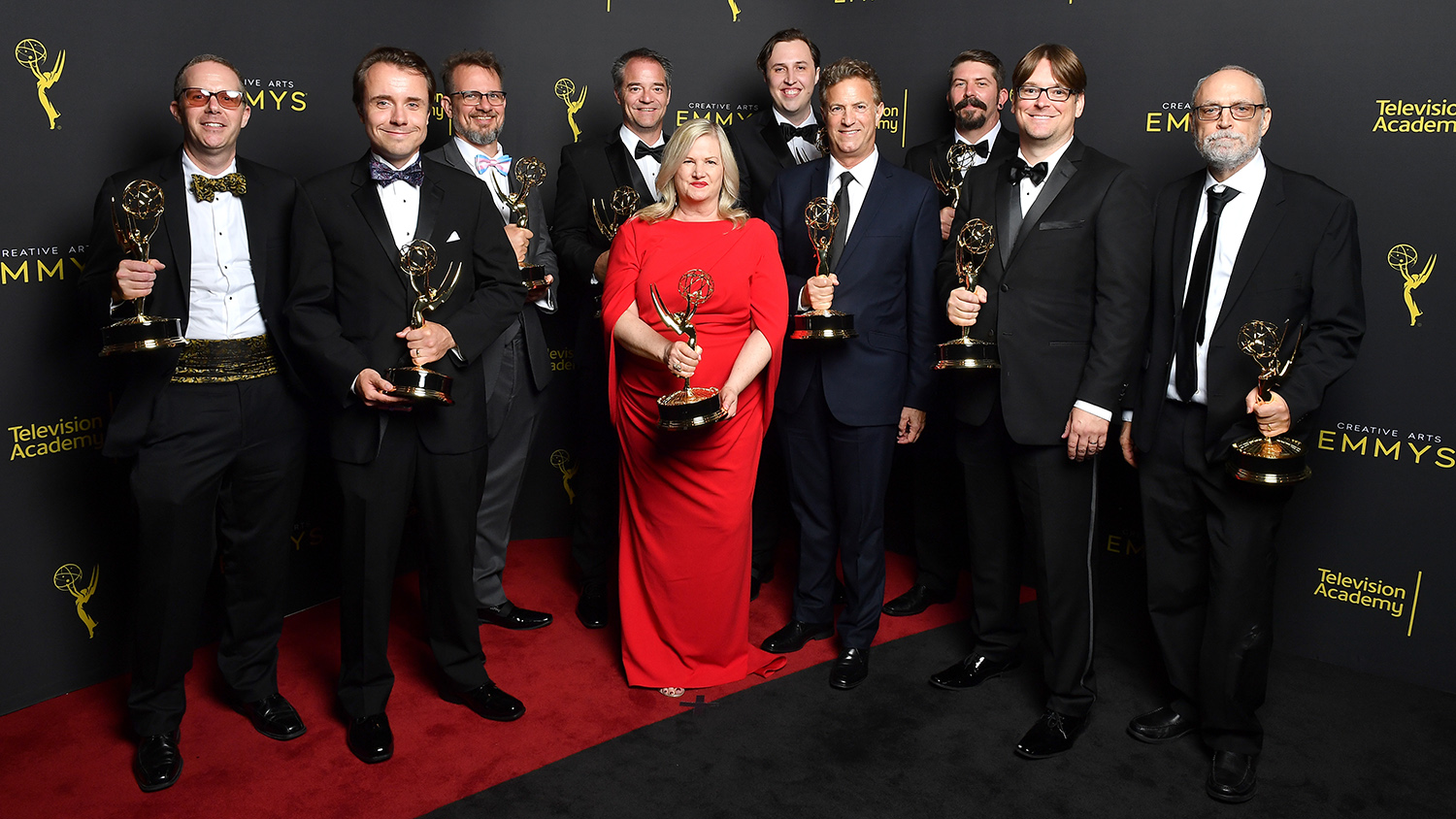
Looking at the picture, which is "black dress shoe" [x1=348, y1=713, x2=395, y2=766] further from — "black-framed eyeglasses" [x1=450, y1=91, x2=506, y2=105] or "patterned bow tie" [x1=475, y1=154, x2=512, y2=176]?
"black-framed eyeglasses" [x1=450, y1=91, x2=506, y2=105]

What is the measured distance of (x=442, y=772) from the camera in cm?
330

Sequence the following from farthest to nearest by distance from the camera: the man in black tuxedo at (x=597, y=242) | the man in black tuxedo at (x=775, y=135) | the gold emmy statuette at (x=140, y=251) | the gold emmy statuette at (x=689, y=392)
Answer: the man in black tuxedo at (x=775, y=135), the man in black tuxedo at (x=597, y=242), the gold emmy statuette at (x=689, y=392), the gold emmy statuette at (x=140, y=251)

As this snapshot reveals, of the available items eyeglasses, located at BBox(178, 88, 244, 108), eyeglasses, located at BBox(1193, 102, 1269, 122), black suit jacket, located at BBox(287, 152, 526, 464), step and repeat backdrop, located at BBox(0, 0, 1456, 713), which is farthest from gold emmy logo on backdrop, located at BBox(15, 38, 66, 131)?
eyeglasses, located at BBox(1193, 102, 1269, 122)

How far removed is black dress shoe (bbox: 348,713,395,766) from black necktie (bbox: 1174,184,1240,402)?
9.51ft

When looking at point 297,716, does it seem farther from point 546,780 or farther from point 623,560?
point 623,560

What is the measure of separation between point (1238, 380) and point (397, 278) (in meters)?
2.73

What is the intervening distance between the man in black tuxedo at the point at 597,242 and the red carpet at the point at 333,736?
1.17 feet

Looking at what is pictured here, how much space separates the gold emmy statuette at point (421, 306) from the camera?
308 cm

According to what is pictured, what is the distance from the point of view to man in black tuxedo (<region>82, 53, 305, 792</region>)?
10.5 ft

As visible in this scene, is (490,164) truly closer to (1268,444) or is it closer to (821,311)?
(821,311)

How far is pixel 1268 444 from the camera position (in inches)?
118

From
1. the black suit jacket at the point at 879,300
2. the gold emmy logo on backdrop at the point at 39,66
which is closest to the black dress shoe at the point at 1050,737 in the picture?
the black suit jacket at the point at 879,300

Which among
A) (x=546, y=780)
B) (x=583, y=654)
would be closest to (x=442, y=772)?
(x=546, y=780)

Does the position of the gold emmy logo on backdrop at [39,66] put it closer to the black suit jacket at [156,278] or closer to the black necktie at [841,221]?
the black suit jacket at [156,278]
